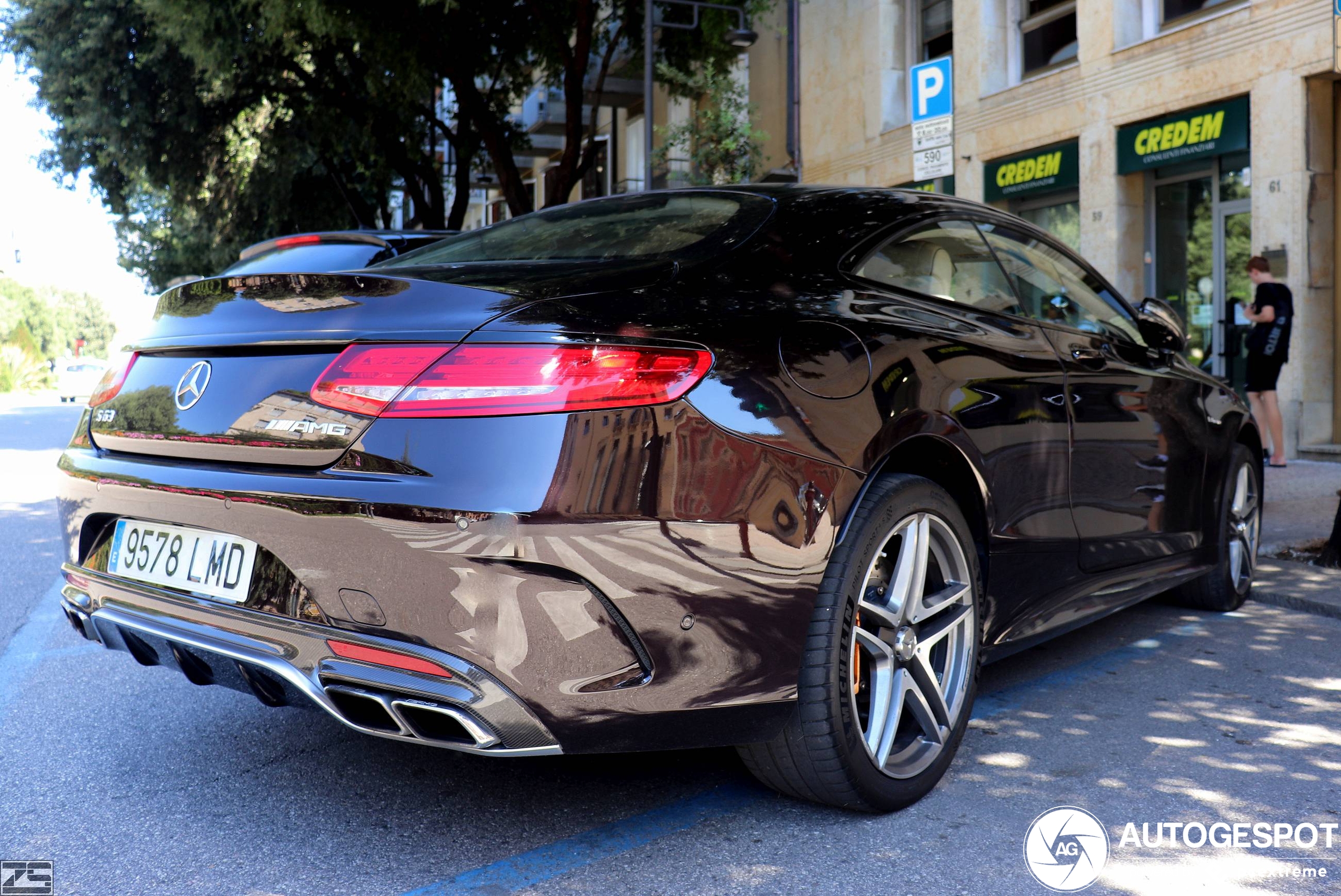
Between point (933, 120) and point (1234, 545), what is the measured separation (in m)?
3.03

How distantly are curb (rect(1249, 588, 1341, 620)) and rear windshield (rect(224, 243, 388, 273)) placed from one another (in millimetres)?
4660

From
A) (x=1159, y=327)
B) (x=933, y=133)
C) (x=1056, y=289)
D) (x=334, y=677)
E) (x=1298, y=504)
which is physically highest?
(x=933, y=133)

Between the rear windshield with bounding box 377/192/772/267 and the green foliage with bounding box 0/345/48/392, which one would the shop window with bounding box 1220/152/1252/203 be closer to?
the rear windshield with bounding box 377/192/772/267

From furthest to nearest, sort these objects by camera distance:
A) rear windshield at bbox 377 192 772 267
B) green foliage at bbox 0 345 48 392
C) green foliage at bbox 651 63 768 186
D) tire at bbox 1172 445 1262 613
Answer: green foliage at bbox 0 345 48 392
green foliage at bbox 651 63 768 186
tire at bbox 1172 445 1262 613
rear windshield at bbox 377 192 772 267

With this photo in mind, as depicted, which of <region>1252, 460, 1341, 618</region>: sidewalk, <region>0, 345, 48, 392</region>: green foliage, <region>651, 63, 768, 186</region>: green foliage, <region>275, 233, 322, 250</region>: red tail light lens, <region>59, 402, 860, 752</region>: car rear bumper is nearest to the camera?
<region>59, 402, 860, 752</region>: car rear bumper

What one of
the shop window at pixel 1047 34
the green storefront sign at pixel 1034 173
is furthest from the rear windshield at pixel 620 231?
the shop window at pixel 1047 34

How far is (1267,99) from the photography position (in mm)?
11570

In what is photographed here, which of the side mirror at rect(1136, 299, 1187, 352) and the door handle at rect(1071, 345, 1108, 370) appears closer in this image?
the door handle at rect(1071, 345, 1108, 370)

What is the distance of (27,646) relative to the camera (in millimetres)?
4918

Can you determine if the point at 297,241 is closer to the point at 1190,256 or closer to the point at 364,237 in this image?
the point at 364,237

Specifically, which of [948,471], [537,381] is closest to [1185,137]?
[948,471]

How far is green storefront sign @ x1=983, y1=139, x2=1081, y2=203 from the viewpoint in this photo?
14.3 metres

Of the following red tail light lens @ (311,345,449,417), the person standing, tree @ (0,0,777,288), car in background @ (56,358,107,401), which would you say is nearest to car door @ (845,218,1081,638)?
red tail light lens @ (311,345,449,417)

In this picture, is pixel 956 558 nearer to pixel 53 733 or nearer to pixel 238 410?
pixel 238 410
